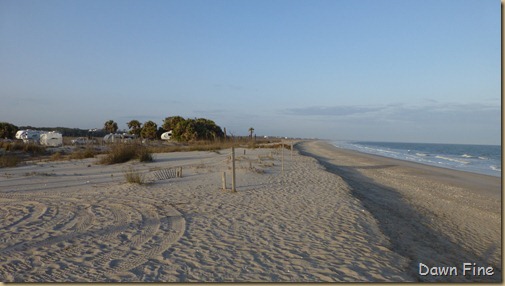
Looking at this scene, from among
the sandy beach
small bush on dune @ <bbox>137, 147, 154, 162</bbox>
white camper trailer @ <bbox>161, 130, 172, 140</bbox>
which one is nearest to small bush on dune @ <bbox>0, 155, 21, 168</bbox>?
small bush on dune @ <bbox>137, 147, 154, 162</bbox>

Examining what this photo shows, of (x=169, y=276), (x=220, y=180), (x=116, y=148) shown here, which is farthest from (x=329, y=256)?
(x=116, y=148)

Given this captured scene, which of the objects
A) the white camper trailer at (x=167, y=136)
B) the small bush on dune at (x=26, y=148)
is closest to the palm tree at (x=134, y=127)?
the white camper trailer at (x=167, y=136)

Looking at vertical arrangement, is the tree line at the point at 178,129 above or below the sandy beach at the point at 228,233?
above

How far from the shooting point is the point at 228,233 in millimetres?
6484

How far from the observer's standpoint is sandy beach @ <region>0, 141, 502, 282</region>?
476 cm

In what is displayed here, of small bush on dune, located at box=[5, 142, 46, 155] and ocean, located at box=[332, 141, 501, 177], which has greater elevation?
small bush on dune, located at box=[5, 142, 46, 155]

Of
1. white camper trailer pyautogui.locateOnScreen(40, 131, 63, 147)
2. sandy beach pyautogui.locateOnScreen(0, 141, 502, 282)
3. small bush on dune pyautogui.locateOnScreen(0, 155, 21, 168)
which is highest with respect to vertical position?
white camper trailer pyautogui.locateOnScreen(40, 131, 63, 147)

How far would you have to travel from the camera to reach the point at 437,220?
9.68 meters

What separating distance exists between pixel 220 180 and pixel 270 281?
8.47 meters

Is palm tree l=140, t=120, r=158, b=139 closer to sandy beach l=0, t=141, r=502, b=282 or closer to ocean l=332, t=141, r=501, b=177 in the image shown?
ocean l=332, t=141, r=501, b=177

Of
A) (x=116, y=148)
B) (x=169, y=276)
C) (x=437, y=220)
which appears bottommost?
(x=437, y=220)

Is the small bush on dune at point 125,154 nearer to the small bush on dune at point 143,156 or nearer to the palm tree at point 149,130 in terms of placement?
the small bush on dune at point 143,156

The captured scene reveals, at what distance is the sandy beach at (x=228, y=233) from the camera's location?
4.76 metres

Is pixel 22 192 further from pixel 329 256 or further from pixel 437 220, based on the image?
pixel 437 220
